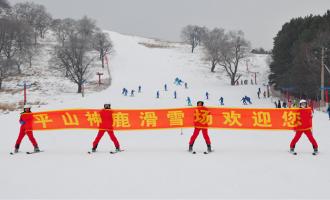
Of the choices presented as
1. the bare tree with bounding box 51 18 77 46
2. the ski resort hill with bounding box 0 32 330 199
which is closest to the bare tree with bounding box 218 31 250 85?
the bare tree with bounding box 51 18 77 46

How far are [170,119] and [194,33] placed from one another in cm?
9950

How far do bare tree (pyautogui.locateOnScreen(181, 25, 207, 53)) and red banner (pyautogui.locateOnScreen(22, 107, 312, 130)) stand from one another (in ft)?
321

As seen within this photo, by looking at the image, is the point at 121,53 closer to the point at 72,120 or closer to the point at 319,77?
the point at 319,77

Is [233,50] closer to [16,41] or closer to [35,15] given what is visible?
[16,41]

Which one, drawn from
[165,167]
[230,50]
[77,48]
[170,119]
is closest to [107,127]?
[170,119]

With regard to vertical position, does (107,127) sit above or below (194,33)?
below

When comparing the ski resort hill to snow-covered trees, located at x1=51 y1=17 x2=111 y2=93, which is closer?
the ski resort hill

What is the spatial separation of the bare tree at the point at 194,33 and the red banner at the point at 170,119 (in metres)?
97.8

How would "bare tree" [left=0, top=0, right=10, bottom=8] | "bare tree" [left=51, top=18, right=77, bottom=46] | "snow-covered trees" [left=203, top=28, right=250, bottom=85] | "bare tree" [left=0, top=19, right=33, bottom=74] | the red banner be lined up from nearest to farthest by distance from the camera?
the red banner → "bare tree" [left=0, top=19, right=33, bottom=74] → "snow-covered trees" [left=203, top=28, right=250, bottom=85] → "bare tree" [left=51, top=18, right=77, bottom=46] → "bare tree" [left=0, top=0, right=10, bottom=8]

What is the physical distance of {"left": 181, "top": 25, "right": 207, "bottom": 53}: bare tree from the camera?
110881 millimetres

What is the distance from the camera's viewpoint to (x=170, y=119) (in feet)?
46.2

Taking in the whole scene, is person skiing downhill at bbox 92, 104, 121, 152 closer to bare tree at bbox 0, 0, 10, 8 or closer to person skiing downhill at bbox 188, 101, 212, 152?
person skiing downhill at bbox 188, 101, 212, 152

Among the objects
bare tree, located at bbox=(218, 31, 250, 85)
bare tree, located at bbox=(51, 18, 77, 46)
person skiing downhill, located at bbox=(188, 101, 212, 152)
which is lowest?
person skiing downhill, located at bbox=(188, 101, 212, 152)

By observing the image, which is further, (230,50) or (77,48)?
(230,50)
